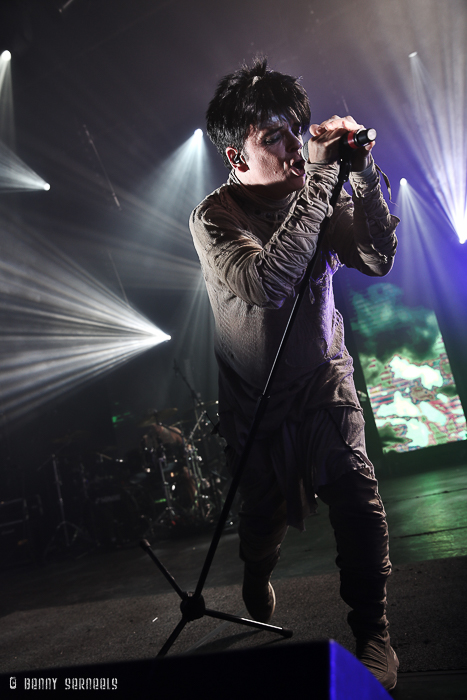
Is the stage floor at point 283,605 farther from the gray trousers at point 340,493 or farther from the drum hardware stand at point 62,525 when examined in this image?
the drum hardware stand at point 62,525

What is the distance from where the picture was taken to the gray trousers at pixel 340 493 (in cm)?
140

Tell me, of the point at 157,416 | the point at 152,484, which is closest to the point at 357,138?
the point at 157,416

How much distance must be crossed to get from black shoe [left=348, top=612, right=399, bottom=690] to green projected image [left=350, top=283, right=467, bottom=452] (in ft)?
21.4

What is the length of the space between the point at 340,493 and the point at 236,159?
1273 millimetres

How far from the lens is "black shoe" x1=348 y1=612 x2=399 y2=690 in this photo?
128 centimetres

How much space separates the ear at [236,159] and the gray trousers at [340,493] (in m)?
0.96

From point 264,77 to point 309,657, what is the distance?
6.00 feet

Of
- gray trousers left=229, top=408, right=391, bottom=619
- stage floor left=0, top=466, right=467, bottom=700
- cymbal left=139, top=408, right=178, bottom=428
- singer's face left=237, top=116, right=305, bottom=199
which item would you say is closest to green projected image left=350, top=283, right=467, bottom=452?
stage floor left=0, top=466, right=467, bottom=700

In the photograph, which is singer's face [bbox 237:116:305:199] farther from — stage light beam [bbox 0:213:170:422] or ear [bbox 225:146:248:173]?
stage light beam [bbox 0:213:170:422]

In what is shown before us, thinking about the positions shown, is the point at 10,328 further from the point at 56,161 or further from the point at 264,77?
the point at 264,77

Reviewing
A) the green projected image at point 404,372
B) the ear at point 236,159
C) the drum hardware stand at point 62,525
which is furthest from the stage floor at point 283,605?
the green projected image at point 404,372

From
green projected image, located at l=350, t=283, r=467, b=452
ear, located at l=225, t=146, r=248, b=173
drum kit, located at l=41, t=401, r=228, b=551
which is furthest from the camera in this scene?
green projected image, located at l=350, t=283, r=467, b=452

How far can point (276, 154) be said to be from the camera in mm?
1603

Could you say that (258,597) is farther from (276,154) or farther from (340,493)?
(276,154)
